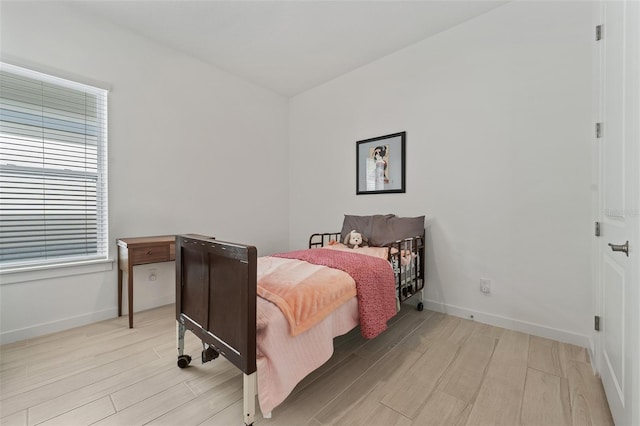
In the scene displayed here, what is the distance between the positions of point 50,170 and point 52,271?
83cm

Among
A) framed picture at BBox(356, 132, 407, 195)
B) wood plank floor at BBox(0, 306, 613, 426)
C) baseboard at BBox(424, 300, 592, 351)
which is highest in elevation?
framed picture at BBox(356, 132, 407, 195)

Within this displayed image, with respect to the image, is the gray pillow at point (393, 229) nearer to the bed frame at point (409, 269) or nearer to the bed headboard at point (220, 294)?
the bed frame at point (409, 269)

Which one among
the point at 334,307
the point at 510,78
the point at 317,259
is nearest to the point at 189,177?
the point at 317,259

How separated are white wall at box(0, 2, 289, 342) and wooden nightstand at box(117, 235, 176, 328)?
16 cm

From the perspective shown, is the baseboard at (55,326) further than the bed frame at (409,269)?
No

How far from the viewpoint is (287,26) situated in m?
2.54

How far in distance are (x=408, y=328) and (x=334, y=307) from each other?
1.11 meters

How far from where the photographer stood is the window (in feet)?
6.68

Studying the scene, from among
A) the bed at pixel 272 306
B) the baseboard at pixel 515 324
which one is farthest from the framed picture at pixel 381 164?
the baseboard at pixel 515 324

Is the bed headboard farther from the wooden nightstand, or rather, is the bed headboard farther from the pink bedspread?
the wooden nightstand

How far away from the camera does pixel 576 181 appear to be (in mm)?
1972

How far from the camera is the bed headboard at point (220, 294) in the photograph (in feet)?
3.76

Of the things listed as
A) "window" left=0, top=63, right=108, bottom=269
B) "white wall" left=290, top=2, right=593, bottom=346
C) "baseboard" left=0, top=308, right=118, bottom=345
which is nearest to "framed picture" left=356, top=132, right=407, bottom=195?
"white wall" left=290, top=2, right=593, bottom=346

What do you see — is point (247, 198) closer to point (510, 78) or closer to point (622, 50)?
point (510, 78)
